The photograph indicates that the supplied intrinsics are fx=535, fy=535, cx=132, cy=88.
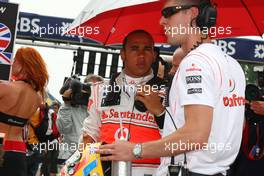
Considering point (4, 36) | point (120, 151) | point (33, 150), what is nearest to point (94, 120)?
point (4, 36)

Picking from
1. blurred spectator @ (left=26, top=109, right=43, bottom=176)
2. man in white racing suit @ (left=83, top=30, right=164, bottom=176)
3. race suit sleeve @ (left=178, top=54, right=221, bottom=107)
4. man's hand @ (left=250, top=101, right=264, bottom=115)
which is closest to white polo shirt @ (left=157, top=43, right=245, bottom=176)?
race suit sleeve @ (left=178, top=54, right=221, bottom=107)

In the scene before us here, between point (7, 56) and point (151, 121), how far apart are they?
135cm

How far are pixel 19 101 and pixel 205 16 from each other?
2333 mm

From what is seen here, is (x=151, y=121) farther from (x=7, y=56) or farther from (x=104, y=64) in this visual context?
(x=104, y=64)

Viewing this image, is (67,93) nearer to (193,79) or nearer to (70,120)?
(70,120)

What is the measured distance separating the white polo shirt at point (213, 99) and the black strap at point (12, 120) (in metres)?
2.16

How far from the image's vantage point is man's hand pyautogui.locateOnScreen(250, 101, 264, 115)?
446 centimetres

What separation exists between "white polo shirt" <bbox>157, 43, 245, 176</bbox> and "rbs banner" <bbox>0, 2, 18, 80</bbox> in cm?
191

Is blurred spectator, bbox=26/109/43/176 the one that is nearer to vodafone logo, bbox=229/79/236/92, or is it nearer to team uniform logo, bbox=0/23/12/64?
team uniform logo, bbox=0/23/12/64

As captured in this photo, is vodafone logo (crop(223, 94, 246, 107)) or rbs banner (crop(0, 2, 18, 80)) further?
rbs banner (crop(0, 2, 18, 80))

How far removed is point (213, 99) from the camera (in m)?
2.41

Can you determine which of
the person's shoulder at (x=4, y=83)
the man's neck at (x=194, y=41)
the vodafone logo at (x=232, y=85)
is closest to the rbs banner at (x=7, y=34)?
the person's shoulder at (x=4, y=83)

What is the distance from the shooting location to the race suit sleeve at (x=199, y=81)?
2398 millimetres

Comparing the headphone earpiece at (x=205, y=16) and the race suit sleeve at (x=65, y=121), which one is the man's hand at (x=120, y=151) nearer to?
the headphone earpiece at (x=205, y=16)
